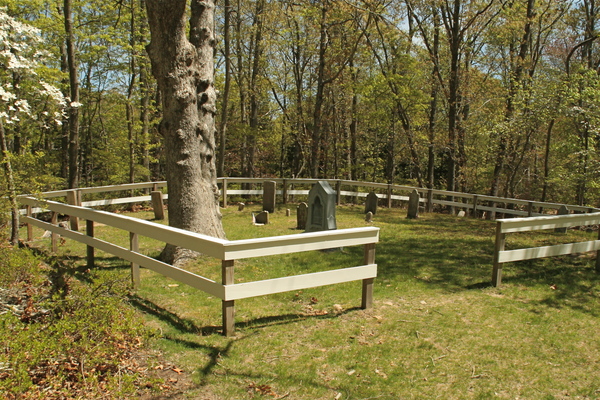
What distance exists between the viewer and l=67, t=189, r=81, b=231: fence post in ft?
34.2

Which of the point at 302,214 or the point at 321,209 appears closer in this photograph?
the point at 321,209

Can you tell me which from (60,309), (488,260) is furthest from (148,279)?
(488,260)

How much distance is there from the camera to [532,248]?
6.84 meters

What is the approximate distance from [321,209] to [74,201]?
6322mm

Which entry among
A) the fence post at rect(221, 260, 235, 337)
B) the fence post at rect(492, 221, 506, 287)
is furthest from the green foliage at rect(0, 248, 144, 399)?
the fence post at rect(492, 221, 506, 287)

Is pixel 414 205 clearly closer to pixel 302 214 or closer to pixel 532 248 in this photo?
pixel 302 214

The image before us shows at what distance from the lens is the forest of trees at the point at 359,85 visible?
17.9 meters

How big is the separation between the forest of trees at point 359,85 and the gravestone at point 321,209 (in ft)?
23.2

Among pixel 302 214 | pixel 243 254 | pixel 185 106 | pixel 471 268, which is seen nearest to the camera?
pixel 243 254

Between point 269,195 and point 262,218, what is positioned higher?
point 269,195

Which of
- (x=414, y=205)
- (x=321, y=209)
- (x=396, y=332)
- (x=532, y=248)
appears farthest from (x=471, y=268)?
(x=414, y=205)

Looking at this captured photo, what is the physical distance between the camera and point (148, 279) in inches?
272

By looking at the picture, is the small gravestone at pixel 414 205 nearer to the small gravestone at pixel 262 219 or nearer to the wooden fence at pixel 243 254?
the small gravestone at pixel 262 219

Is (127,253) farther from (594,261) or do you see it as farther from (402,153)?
(402,153)
